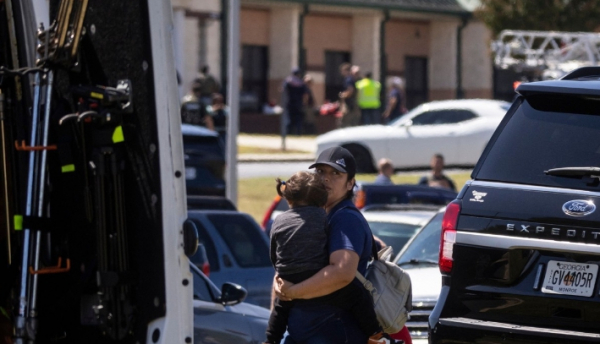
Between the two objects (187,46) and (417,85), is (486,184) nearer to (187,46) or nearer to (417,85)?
(187,46)

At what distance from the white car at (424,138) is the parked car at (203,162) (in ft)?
24.7

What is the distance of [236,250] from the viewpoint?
12016 millimetres

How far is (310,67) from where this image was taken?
134 ft

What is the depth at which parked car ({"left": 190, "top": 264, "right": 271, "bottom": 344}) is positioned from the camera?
796cm

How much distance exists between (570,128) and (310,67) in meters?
34.7

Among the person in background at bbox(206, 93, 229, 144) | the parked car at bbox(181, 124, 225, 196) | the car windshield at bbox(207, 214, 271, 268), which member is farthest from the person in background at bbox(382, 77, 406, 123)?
the car windshield at bbox(207, 214, 271, 268)

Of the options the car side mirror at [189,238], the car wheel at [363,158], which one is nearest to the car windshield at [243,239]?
the car side mirror at [189,238]

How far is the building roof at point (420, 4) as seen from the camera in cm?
3967

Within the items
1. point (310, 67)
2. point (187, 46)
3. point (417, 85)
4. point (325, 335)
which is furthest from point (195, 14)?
point (325, 335)

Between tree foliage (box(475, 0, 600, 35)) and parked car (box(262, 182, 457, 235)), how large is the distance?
21939mm

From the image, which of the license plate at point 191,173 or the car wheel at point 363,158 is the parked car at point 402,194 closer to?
the license plate at point 191,173

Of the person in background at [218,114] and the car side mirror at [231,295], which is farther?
the person in background at [218,114]

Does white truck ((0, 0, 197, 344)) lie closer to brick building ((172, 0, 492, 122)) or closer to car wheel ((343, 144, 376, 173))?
car wheel ((343, 144, 376, 173))

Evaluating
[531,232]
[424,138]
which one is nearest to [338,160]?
[531,232]
